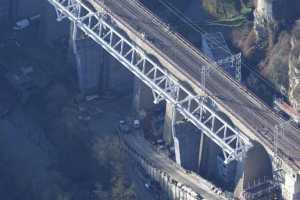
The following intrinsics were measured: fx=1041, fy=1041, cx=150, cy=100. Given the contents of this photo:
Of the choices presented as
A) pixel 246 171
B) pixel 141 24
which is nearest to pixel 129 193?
pixel 246 171

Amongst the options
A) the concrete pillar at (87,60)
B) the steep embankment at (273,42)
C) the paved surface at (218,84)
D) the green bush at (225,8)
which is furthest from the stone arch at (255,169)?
the green bush at (225,8)

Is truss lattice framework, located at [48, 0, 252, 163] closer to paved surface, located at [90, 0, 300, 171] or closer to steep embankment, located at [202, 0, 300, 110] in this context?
paved surface, located at [90, 0, 300, 171]

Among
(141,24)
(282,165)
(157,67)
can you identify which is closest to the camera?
(282,165)

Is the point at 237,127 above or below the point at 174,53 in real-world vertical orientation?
below

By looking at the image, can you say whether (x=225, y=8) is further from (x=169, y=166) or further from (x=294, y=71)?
(x=169, y=166)

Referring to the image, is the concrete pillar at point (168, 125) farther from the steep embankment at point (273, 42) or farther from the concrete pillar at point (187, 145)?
the steep embankment at point (273, 42)

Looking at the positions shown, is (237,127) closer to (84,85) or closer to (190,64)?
(190,64)

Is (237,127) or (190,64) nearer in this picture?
(237,127)
